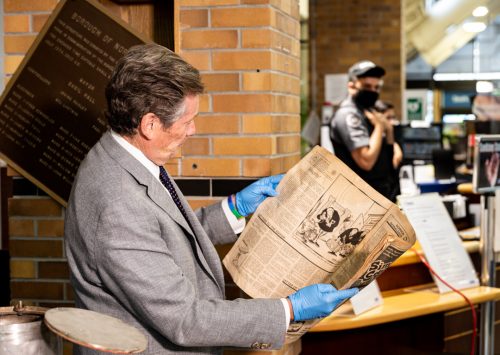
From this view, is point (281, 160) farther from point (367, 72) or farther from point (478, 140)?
Result: point (367, 72)

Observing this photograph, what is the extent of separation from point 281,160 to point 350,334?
3.01 feet

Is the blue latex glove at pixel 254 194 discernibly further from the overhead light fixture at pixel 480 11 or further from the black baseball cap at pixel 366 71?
the overhead light fixture at pixel 480 11

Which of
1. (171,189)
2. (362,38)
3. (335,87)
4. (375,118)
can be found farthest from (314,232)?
(362,38)

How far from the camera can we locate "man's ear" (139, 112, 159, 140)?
1809mm

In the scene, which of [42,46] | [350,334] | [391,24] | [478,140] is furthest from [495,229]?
[391,24]

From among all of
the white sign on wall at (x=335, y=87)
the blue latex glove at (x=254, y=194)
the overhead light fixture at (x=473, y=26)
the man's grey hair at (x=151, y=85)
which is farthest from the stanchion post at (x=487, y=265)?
the overhead light fixture at (x=473, y=26)

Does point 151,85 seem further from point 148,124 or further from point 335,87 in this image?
point 335,87

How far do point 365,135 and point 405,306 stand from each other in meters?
1.80

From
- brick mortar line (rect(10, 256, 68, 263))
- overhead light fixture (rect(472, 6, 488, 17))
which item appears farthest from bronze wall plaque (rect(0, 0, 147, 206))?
overhead light fixture (rect(472, 6, 488, 17))

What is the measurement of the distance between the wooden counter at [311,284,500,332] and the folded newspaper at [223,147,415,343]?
906 mm

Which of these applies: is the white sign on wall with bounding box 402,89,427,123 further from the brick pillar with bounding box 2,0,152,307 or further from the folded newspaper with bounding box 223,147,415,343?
the folded newspaper with bounding box 223,147,415,343

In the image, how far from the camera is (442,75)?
20312 millimetres

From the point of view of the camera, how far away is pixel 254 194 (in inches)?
91.9

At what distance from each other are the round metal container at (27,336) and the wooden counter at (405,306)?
1403 mm
